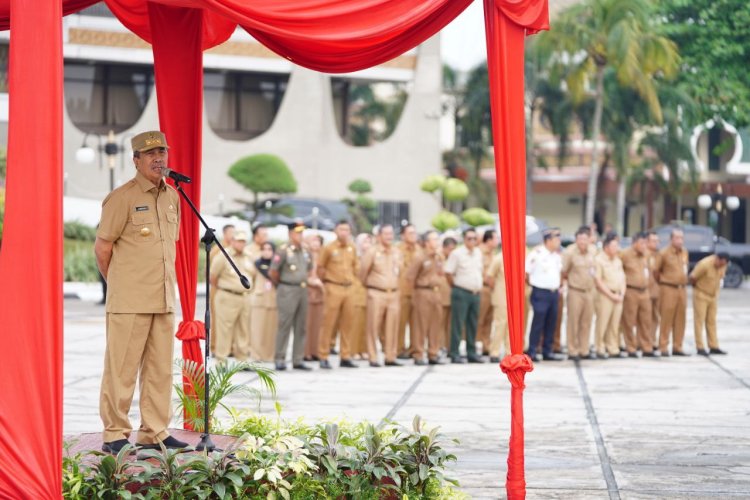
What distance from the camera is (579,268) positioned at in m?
17.0

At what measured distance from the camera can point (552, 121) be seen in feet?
143

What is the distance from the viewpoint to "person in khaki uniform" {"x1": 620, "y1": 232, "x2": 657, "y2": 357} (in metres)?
17.5

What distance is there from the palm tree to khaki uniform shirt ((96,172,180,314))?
26377mm

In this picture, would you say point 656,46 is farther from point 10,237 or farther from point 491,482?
point 10,237

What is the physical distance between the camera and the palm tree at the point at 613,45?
32.2m

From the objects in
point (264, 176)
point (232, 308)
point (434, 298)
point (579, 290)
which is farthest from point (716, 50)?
point (232, 308)

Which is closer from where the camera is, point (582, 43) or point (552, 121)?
point (582, 43)

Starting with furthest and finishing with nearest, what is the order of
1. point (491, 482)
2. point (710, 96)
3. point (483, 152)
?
point (483, 152) < point (710, 96) < point (491, 482)

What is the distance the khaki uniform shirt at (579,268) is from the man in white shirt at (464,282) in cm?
137

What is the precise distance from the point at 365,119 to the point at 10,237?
5115 cm

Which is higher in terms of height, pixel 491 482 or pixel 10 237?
pixel 10 237

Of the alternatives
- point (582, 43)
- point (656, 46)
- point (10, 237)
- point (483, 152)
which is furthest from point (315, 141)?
point (10, 237)

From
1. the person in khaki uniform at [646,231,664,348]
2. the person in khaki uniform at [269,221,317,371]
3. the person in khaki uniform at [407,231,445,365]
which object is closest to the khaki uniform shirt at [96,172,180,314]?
the person in khaki uniform at [269,221,317,371]

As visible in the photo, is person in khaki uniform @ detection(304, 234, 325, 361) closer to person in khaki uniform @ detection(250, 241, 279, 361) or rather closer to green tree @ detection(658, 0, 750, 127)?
person in khaki uniform @ detection(250, 241, 279, 361)
